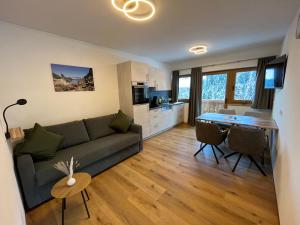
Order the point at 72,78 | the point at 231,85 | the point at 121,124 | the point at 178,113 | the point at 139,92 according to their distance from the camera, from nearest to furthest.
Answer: the point at 72,78 → the point at 121,124 → the point at 139,92 → the point at 231,85 → the point at 178,113

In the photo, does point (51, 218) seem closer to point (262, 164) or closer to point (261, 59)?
point (262, 164)

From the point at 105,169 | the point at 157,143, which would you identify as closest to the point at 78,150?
the point at 105,169

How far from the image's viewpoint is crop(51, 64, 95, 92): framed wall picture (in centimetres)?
257

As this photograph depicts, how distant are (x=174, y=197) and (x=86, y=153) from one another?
1496 mm

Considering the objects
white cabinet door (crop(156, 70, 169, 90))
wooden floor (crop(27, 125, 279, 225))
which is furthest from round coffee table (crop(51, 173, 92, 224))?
white cabinet door (crop(156, 70, 169, 90))

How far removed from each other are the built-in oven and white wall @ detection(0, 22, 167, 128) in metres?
0.79

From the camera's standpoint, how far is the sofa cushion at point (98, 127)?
2.82 meters

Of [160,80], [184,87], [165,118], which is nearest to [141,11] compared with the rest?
[160,80]

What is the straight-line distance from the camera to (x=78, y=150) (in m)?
2.25

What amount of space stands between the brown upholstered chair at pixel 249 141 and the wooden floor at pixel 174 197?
408mm

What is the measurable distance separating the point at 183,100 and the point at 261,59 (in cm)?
275

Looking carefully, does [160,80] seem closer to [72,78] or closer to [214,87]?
[214,87]

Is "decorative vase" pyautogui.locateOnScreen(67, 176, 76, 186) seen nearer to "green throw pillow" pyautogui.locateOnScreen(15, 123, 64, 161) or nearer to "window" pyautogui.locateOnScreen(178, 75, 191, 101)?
"green throw pillow" pyautogui.locateOnScreen(15, 123, 64, 161)

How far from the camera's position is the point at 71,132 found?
254 centimetres
